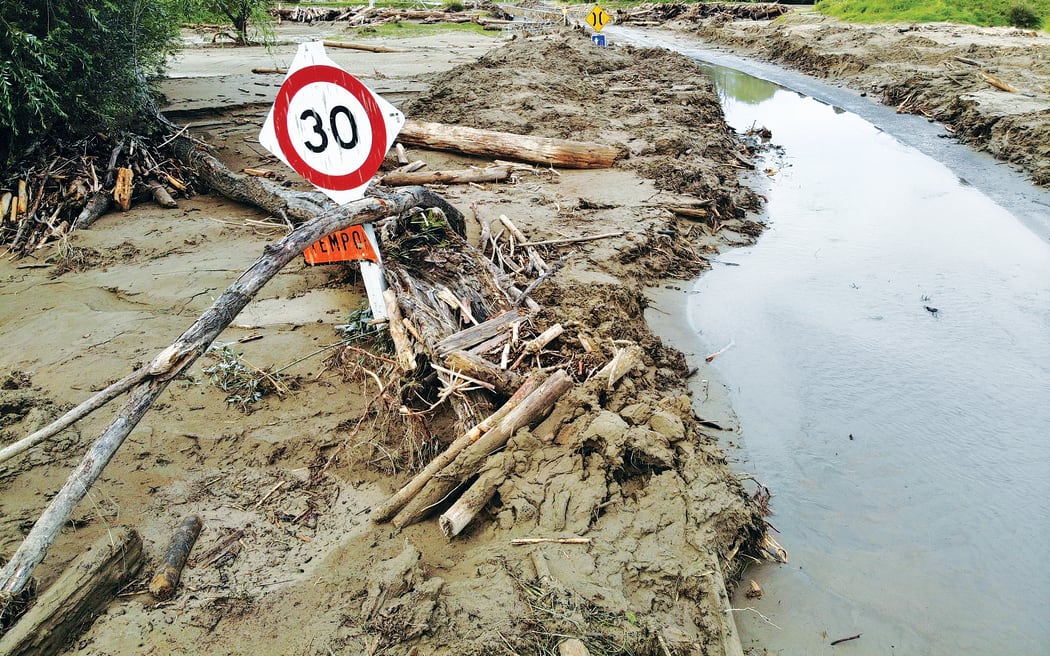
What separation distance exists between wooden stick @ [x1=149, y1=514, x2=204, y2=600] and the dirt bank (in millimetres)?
12813

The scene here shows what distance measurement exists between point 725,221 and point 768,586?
20.4ft

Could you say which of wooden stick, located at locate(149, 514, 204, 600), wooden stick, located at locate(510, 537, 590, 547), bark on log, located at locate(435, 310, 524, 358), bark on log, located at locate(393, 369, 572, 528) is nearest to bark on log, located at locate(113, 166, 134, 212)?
bark on log, located at locate(435, 310, 524, 358)

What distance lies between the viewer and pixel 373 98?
3.90 metres

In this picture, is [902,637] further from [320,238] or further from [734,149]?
[734,149]

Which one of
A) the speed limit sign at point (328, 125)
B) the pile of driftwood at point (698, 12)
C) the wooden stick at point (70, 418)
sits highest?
the pile of driftwood at point (698, 12)

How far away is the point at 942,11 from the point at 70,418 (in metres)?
28.1

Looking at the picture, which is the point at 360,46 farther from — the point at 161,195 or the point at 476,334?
the point at 476,334

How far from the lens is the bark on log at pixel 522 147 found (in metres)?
9.70

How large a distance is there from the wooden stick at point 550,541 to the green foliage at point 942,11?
25.7 m

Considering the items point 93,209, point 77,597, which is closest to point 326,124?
point 77,597

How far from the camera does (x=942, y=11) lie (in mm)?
21766

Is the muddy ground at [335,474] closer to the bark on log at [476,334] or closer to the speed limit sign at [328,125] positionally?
→ the bark on log at [476,334]

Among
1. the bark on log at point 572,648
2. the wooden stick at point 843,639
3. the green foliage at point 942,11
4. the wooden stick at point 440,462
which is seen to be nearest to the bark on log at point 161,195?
the wooden stick at point 440,462

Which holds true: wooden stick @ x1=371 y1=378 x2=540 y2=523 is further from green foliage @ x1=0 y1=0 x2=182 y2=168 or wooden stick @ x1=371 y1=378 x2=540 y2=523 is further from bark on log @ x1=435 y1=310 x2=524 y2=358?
green foliage @ x1=0 y1=0 x2=182 y2=168
